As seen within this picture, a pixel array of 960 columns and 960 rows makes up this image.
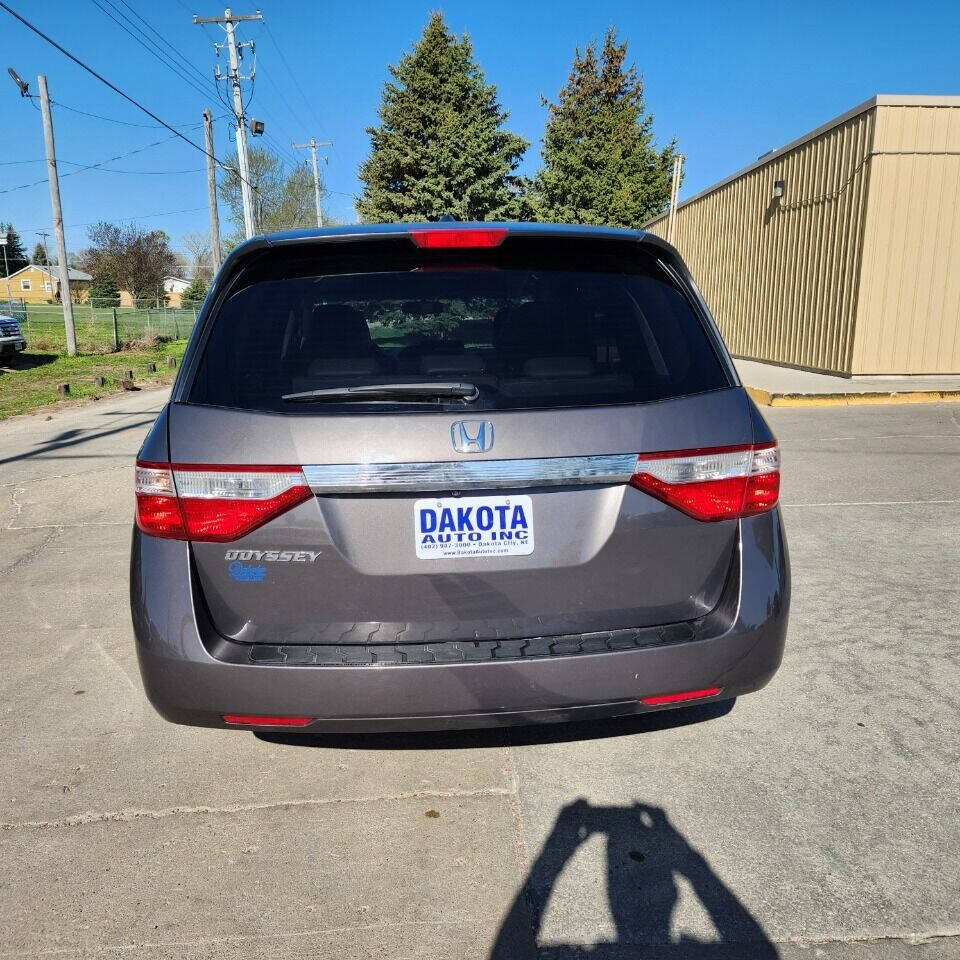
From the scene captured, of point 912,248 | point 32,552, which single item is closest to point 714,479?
point 32,552

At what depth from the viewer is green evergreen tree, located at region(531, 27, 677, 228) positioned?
142 feet

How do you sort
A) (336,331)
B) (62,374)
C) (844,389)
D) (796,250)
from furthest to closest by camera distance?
1. (62,374)
2. (796,250)
3. (844,389)
4. (336,331)

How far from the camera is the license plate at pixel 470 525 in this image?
213 cm

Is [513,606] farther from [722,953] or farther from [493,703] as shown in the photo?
[722,953]

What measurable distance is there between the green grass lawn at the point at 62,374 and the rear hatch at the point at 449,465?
40.7 feet

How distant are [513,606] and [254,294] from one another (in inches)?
46.1

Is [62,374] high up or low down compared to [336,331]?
down

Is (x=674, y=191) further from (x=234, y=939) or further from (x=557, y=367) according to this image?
(x=234, y=939)

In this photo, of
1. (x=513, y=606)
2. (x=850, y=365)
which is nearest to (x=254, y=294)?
(x=513, y=606)

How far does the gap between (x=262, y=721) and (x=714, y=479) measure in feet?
4.47

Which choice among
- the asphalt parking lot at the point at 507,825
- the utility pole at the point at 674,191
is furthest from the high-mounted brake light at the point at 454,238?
the utility pole at the point at 674,191

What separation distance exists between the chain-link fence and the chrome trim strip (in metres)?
20.2

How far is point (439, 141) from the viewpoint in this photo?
37000 millimetres

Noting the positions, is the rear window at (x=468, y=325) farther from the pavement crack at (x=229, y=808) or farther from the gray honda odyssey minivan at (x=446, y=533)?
the pavement crack at (x=229, y=808)
